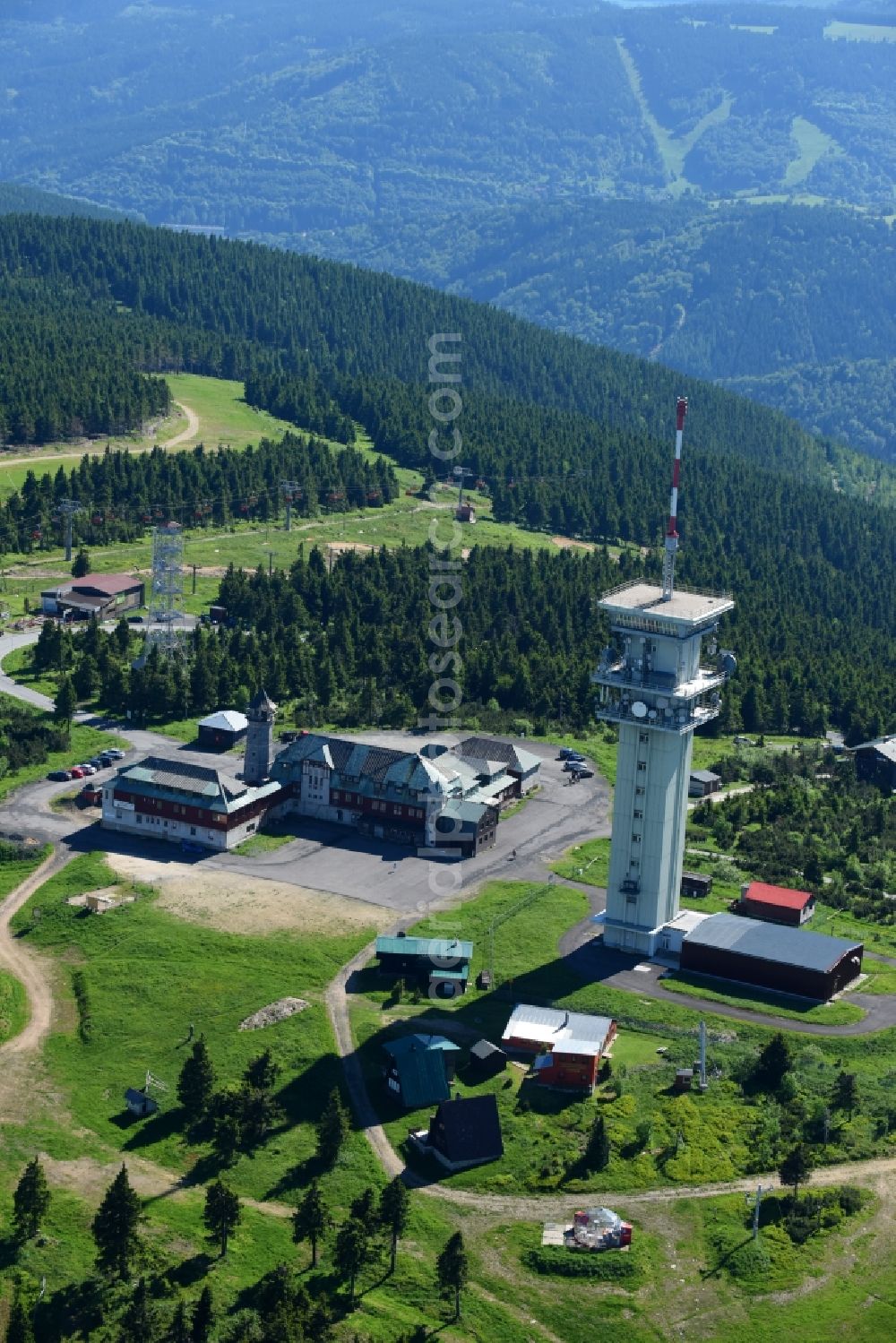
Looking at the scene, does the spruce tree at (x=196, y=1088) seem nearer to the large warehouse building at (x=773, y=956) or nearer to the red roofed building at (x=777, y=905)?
the large warehouse building at (x=773, y=956)

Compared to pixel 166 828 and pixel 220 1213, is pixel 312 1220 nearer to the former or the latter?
pixel 220 1213

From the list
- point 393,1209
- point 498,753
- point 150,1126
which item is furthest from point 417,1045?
point 498,753

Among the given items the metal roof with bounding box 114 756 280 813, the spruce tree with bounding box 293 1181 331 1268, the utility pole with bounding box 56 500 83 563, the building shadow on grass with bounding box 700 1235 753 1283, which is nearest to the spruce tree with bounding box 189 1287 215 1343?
the spruce tree with bounding box 293 1181 331 1268

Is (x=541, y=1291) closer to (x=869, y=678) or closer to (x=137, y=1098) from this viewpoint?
(x=137, y=1098)

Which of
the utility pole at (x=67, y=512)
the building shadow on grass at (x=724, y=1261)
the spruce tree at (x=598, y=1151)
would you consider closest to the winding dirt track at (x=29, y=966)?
the spruce tree at (x=598, y=1151)

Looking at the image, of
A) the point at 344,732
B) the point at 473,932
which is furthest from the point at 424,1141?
the point at 344,732

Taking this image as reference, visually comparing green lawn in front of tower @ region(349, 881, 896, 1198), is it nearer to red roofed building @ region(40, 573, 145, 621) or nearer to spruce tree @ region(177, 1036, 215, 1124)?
spruce tree @ region(177, 1036, 215, 1124)
